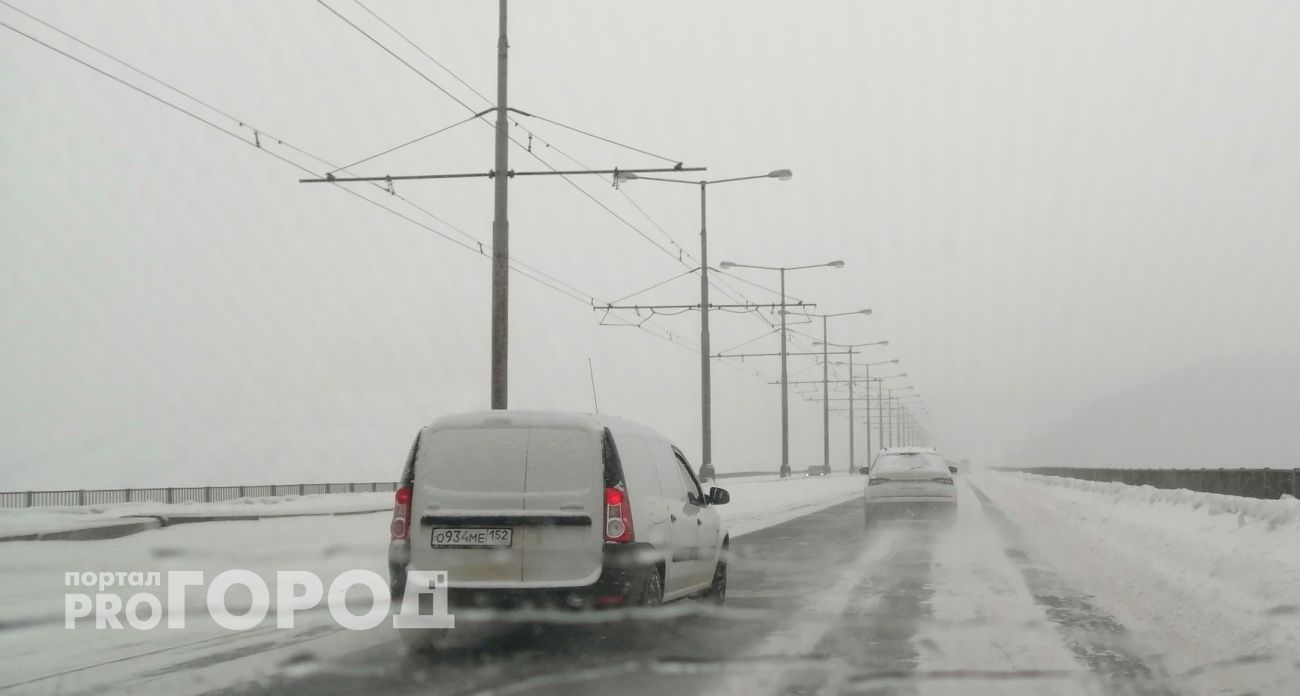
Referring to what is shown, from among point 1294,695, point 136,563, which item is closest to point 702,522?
point 1294,695

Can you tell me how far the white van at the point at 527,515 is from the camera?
8375mm

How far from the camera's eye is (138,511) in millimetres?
23953

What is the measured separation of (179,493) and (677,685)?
105 feet

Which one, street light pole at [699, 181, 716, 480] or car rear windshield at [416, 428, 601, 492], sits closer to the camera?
car rear windshield at [416, 428, 601, 492]

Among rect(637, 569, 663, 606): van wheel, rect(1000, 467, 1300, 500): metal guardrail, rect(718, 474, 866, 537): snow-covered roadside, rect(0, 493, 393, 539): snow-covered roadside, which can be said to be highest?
rect(1000, 467, 1300, 500): metal guardrail

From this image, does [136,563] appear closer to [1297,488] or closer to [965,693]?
[965,693]

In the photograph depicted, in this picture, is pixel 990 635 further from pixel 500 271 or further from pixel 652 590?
pixel 500 271

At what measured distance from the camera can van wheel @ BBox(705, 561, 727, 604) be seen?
437 inches

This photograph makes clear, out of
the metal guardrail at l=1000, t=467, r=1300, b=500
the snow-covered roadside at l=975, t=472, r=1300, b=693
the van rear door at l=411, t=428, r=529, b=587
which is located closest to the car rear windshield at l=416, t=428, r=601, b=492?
the van rear door at l=411, t=428, r=529, b=587

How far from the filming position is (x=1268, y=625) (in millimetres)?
8930

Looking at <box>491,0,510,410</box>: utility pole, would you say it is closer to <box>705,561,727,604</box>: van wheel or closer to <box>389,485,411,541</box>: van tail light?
<box>705,561,727,604</box>: van wheel

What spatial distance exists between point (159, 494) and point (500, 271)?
838 inches

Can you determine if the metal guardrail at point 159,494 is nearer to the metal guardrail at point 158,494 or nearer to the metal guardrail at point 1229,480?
the metal guardrail at point 158,494

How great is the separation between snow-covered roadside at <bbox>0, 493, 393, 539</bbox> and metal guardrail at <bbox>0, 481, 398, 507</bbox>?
1884 millimetres
